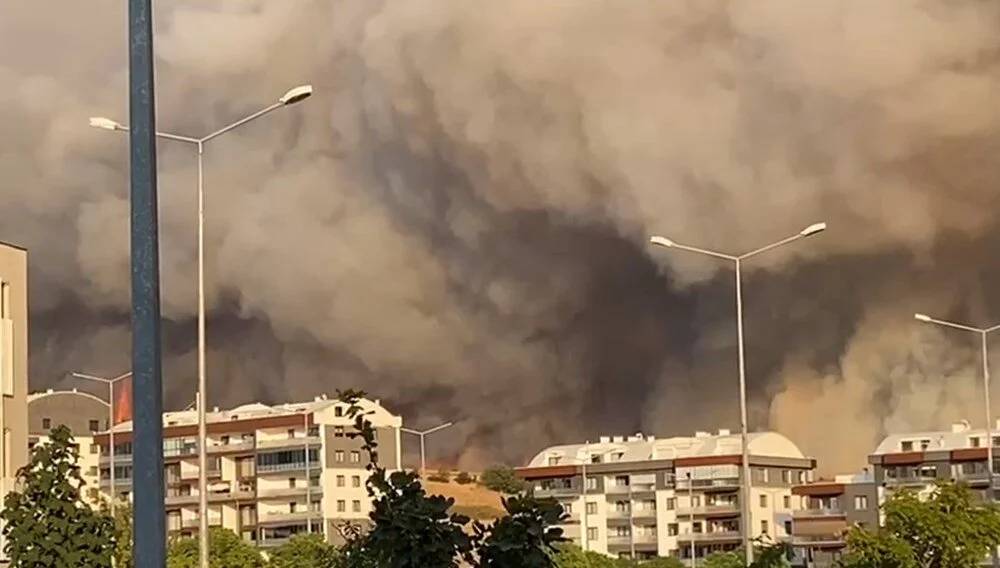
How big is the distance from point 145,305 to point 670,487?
149 feet

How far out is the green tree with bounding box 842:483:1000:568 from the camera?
22.8 metres

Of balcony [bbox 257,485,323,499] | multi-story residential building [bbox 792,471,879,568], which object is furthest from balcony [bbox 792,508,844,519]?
balcony [bbox 257,485,323,499]

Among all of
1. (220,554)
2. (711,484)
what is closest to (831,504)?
(711,484)

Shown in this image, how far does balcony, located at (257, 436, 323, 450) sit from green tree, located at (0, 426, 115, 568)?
101ft

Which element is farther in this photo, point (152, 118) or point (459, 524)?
point (459, 524)

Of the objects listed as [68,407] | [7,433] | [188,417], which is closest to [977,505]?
[7,433]

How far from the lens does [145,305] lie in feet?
13.8

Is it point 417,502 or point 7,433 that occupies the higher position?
point 7,433

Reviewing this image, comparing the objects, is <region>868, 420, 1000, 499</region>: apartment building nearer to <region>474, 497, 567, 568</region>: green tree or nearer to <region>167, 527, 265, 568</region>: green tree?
<region>167, 527, 265, 568</region>: green tree

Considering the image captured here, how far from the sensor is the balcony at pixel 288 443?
144 feet

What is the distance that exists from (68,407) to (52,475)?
40993 mm

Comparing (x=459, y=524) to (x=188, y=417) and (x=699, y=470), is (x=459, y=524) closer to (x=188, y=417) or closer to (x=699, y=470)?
(x=699, y=470)

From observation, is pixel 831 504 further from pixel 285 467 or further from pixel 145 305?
pixel 145 305

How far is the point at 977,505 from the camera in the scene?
987 inches
